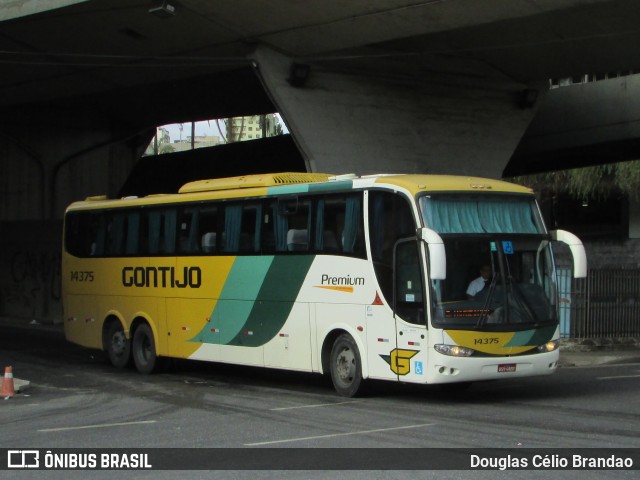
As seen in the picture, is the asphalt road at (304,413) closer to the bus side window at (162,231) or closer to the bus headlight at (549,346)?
Answer: the bus headlight at (549,346)

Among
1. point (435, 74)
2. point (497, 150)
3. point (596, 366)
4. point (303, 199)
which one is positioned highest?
point (435, 74)

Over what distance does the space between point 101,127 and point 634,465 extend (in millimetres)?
36299

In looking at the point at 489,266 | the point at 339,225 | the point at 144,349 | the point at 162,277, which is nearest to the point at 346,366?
the point at 339,225

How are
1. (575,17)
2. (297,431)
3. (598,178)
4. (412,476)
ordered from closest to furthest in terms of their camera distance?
(412,476) < (297,431) < (575,17) < (598,178)

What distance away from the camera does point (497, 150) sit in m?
30.1

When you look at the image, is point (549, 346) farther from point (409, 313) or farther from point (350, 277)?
point (350, 277)

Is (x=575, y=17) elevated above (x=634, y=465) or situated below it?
above

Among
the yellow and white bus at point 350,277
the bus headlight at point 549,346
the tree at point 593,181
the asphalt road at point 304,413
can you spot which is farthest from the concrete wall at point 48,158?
the bus headlight at point 549,346

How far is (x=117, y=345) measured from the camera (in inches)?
805

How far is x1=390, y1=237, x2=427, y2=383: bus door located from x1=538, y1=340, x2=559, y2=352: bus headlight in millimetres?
1796

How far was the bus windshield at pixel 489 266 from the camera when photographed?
13.7 m

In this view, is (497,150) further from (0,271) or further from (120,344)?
(0,271)

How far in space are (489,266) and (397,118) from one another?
14.5m

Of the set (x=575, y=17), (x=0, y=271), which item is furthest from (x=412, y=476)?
(x=0, y=271)
